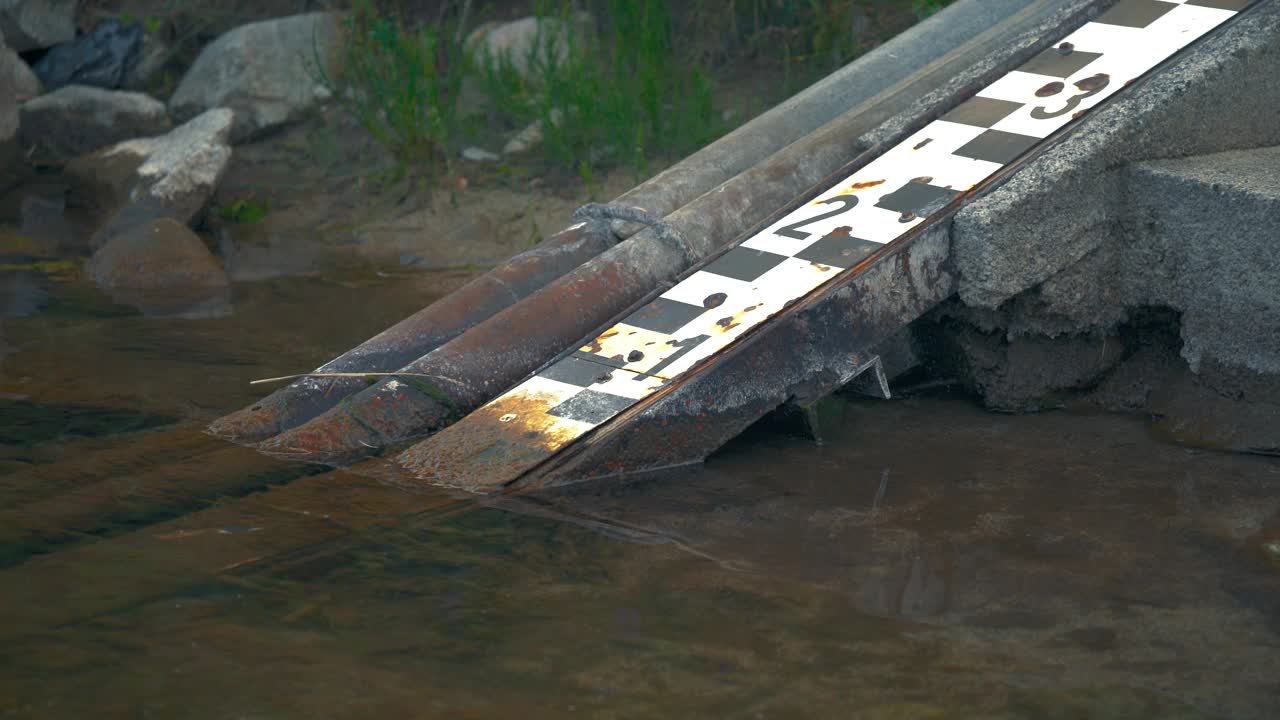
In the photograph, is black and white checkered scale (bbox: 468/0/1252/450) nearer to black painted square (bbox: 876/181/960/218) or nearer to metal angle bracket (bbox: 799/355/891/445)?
black painted square (bbox: 876/181/960/218)

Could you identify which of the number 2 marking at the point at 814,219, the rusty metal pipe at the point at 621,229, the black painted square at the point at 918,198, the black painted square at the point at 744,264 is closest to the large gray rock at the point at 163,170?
the rusty metal pipe at the point at 621,229

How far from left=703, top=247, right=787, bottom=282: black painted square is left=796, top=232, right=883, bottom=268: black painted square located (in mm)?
77

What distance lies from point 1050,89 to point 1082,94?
0.10 meters

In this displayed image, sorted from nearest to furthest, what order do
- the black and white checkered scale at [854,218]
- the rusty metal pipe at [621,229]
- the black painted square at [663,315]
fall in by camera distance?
the black and white checkered scale at [854,218]
the black painted square at [663,315]
the rusty metal pipe at [621,229]

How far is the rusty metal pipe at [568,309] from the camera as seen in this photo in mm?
3203

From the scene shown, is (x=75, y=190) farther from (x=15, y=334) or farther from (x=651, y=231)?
(x=651, y=231)

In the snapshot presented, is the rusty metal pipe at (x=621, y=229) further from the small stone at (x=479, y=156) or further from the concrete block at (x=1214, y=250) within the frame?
the small stone at (x=479, y=156)

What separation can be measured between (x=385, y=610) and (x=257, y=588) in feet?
0.88

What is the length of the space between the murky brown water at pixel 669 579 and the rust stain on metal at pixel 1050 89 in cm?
88

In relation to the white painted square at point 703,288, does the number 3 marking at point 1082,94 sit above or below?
above

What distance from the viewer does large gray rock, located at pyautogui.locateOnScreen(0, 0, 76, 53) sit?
21.8 ft

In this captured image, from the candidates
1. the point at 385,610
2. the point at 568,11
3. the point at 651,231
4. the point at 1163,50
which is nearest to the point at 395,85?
the point at 568,11

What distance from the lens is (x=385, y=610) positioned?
2.41 m

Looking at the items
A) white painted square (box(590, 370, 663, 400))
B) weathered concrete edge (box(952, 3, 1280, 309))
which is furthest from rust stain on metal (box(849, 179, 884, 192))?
white painted square (box(590, 370, 663, 400))
